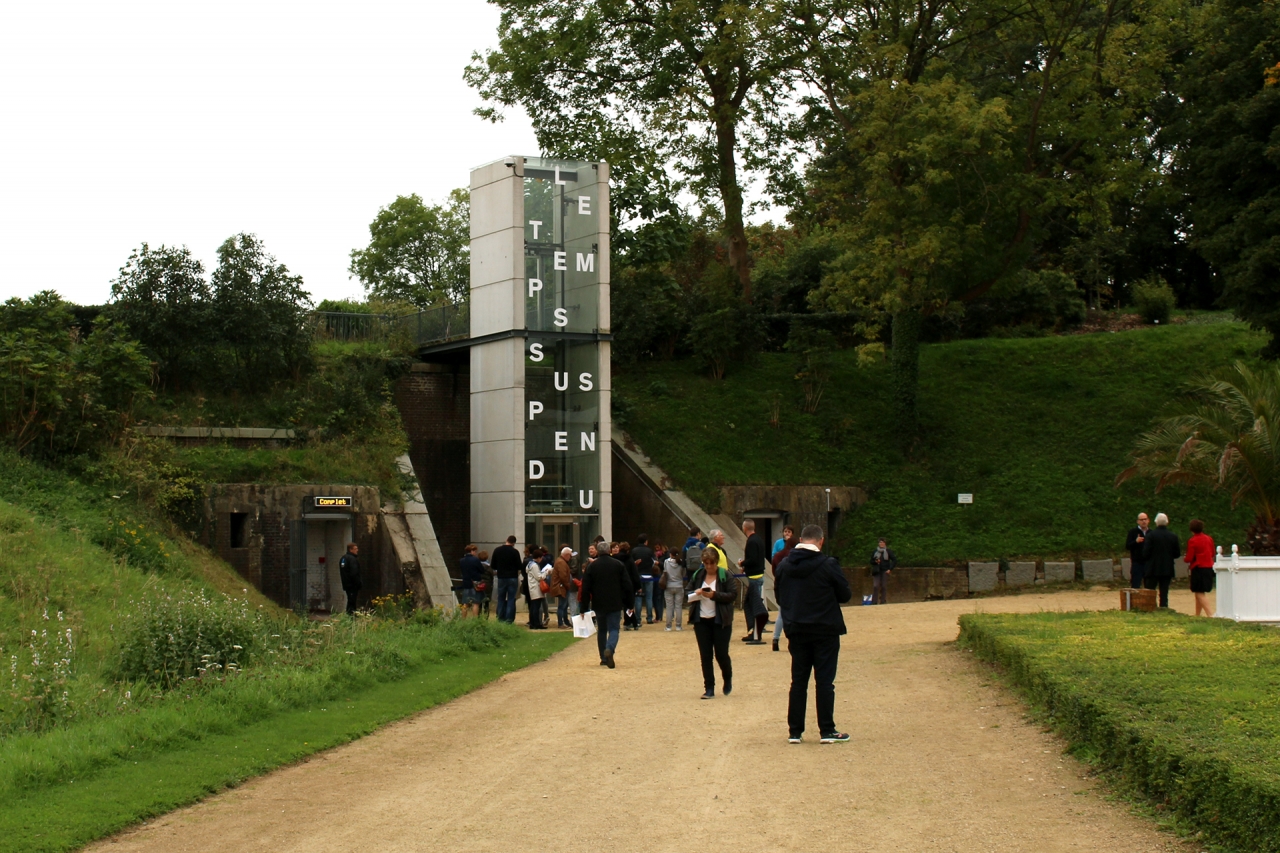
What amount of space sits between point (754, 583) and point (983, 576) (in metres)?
14.7

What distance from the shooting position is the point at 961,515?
34.1m

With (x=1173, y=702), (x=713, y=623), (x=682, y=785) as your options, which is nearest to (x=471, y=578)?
(x=713, y=623)

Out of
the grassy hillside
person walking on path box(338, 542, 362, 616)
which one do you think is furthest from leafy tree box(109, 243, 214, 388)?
the grassy hillside

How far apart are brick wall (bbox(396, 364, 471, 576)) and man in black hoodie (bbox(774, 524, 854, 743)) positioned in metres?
23.1

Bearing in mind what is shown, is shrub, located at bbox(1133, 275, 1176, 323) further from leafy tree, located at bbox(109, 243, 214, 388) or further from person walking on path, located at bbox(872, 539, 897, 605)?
leafy tree, located at bbox(109, 243, 214, 388)

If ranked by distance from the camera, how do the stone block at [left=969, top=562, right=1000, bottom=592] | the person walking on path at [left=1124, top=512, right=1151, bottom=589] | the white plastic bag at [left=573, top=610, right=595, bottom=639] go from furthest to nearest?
the stone block at [left=969, top=562, right=1000, bottom=592] < the person walking on path at [left=1124, top=512, right=1151, bottom=589] < the white plastic bag at [left=573, top=610, right=595, bottom=639]

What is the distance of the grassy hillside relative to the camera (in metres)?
33.4

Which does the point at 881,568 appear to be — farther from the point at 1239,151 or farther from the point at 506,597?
the point at 1239,151

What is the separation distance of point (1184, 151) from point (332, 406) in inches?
890

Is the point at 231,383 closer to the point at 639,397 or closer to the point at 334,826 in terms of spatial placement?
the point at 639,397

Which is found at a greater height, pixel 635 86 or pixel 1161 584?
pixel 635 86

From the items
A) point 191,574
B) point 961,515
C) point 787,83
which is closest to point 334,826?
point 191,574

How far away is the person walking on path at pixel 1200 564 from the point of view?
19844 mm

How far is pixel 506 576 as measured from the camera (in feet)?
77.0
